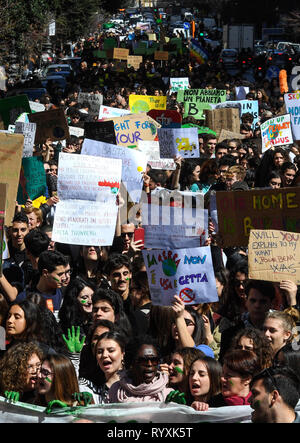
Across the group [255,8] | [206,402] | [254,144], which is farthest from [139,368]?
[255,8]

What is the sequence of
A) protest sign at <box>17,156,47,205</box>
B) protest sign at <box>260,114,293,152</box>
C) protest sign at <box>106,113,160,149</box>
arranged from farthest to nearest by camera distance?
protest sign at <box>260,114,293,152</box>, protest sign at <box>106,113,160,149</box>, protest sign at <box>17,156,47,205</box>

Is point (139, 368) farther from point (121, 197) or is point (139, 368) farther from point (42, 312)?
point (121, 197)

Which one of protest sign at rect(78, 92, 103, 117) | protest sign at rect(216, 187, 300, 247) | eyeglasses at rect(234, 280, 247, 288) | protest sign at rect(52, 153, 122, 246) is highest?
protest sign at rect(78, 92, 103, 117)

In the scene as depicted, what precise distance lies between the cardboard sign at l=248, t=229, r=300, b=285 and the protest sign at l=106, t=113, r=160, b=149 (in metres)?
5.83

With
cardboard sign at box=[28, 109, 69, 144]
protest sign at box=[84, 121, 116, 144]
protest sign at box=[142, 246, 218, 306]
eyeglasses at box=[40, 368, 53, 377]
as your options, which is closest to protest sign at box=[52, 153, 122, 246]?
protest sign at box=[142, 246, 218, 306]

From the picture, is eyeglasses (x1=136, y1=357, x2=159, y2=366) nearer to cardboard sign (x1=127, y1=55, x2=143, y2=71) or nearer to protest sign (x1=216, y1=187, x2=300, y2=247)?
protest sign (x1=216, y1=187, x2=300, y2=247)

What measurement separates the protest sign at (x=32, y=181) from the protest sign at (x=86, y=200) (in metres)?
1.54

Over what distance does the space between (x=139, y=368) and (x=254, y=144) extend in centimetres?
788

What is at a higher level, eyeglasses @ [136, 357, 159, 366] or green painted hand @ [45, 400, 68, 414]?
eyeglasses @ [136, 357, 159, 366]

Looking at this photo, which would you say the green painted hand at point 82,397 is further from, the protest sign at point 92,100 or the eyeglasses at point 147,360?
the protest sign at point 92,100

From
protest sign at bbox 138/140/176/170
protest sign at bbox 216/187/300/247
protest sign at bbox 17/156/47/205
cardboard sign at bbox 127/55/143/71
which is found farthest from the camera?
cardboard sign at bbox 127/55/143/71

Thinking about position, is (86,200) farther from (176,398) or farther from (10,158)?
(176,398)

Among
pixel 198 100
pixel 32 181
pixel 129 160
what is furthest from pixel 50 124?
pixel 198 100

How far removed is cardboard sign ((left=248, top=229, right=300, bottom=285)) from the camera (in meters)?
6.25
